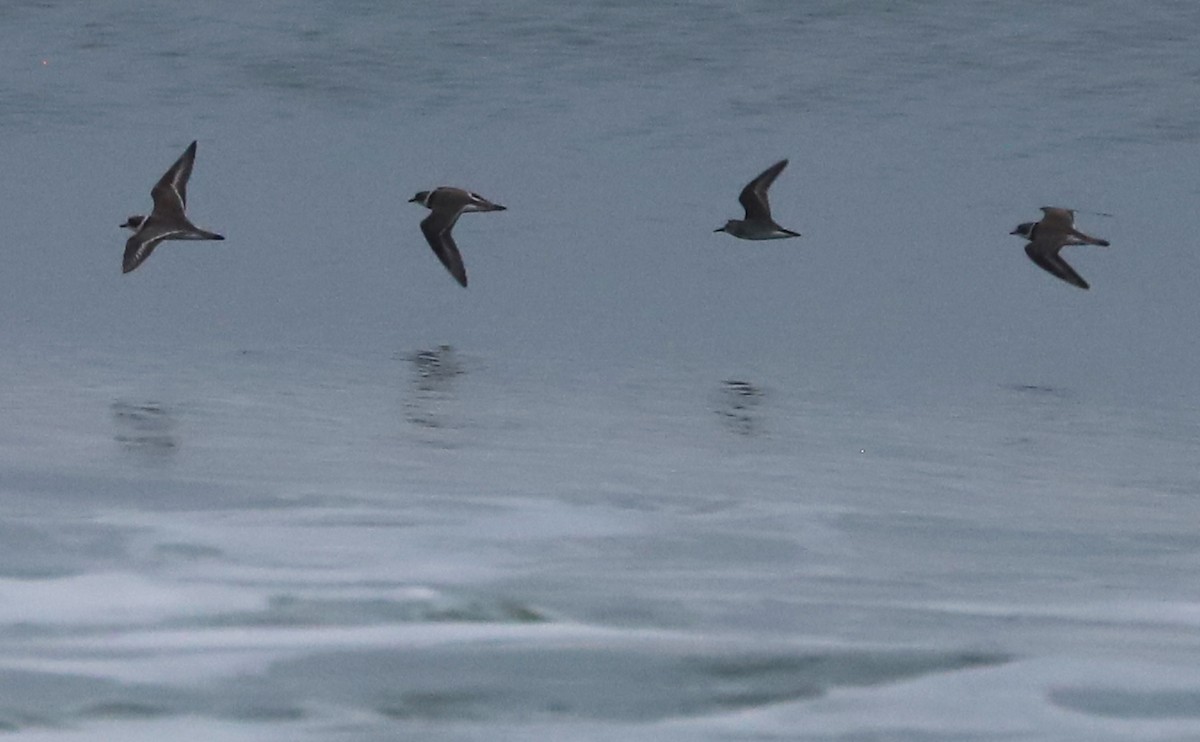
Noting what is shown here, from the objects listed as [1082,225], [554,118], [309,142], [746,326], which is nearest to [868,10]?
[554,118]

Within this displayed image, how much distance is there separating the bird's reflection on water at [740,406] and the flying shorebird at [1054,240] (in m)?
4.00

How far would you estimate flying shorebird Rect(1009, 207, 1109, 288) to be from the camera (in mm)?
17047

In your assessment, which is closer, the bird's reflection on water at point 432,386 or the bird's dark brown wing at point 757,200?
the bird's reflection on water at point 432,386

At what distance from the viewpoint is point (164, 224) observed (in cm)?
1733

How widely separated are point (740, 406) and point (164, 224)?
6174 millimetres

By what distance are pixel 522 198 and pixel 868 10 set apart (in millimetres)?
21637

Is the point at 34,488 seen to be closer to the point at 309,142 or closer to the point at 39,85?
the point at 309,142

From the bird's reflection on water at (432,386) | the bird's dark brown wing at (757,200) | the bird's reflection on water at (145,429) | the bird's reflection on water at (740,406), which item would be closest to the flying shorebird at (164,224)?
the bird's reflection on water at (432,386)

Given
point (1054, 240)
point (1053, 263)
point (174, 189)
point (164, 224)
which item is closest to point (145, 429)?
point (164, 224)

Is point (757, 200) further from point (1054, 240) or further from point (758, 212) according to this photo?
point (1054, 240)

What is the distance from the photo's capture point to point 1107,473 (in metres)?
11.1

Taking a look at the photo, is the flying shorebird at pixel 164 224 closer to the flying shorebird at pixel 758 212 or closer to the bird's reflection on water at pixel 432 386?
the bird's reflection on water at pixel 432 386

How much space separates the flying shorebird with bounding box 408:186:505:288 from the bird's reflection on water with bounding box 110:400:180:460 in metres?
5.33

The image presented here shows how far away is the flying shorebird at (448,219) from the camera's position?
1777 centimetres
